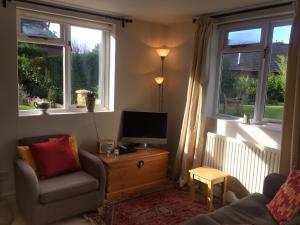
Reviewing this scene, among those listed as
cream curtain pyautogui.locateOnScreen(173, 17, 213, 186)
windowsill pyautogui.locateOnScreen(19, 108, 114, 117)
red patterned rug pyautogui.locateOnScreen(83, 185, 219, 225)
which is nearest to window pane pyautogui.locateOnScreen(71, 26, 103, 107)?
windowsill pyautogui.locateOnScreen(19, 108, 114, 117)

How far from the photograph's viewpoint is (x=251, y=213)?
2268 millimetres

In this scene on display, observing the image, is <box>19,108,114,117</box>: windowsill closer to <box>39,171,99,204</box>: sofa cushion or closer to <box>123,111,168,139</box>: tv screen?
<box>123,111,168,139</box>: tv screen

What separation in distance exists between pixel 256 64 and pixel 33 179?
2725 millimetres

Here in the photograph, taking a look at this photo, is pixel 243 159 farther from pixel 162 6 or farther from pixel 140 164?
pixel 162 6

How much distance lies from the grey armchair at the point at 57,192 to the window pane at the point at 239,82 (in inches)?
72.9

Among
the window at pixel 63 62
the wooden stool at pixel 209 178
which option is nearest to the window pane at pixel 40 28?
the window at pixel 63 62

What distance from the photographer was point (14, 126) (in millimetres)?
3070

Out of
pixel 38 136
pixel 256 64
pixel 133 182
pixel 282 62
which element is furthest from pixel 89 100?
pixel 282 62

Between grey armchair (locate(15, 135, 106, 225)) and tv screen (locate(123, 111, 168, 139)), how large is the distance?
894 millimetres

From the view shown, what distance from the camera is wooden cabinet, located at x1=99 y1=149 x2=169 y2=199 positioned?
3.25 m

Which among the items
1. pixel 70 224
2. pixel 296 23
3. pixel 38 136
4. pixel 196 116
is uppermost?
pixel 296 23

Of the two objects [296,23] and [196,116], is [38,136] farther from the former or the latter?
[296,23]

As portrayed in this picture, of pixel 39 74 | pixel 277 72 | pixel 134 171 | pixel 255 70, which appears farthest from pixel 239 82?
pixel 39 74

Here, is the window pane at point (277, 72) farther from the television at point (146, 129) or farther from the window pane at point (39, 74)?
the window pane at point (39, 74)
